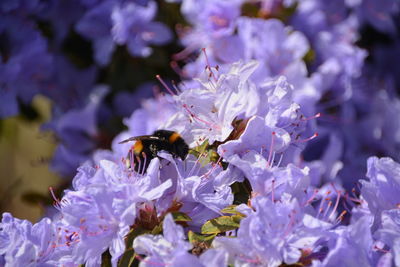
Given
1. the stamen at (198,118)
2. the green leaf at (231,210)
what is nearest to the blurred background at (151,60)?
the stamen at (198,118)

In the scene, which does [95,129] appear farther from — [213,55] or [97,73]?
[213,55]

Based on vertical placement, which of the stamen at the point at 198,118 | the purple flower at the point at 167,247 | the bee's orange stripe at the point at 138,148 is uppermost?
the stamen at the point at 198,118

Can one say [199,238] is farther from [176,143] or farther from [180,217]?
[176,143]

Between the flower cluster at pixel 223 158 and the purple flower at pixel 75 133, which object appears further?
the purple flower at pixel 75 133

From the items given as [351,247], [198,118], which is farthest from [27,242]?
[351,247]

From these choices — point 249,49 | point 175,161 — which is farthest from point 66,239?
point 249,49

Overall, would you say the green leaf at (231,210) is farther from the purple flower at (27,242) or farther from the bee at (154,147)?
the purple flower at (27,242)

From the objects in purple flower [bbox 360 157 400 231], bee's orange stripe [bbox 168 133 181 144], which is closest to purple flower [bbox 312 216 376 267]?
purple flower [bbox 360 157 400 231]
